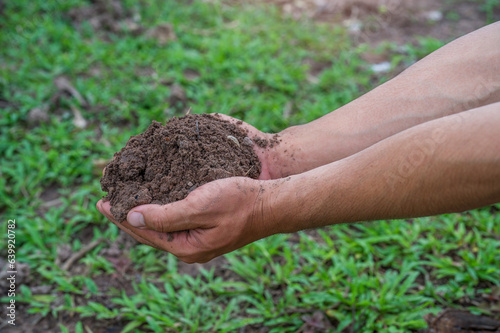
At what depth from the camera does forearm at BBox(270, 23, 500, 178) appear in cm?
180

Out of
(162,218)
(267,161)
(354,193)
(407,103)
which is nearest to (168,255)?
(267,161)

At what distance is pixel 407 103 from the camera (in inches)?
74.4

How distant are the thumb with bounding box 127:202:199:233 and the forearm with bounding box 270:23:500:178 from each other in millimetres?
571

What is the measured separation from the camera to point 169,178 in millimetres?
1692

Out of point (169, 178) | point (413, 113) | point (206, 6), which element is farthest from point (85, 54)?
point (413, 113)

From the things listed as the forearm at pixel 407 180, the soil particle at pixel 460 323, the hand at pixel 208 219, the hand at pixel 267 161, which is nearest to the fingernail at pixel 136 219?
the hand at pixel 208 219

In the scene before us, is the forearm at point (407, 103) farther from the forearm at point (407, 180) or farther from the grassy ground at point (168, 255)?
the grassy ground at point (168, 255)

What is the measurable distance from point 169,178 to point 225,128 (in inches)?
14.1

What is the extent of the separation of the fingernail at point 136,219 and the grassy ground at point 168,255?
78 centimetres

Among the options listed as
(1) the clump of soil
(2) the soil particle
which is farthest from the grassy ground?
(1) the clump of soil

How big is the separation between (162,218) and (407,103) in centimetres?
112

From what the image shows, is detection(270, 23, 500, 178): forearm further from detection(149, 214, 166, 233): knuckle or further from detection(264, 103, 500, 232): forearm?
detection(149, 214, 166, 233): knuckle

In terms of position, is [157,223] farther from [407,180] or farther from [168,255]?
[168,255]

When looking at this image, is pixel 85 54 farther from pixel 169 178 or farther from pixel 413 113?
pixel 413 113
